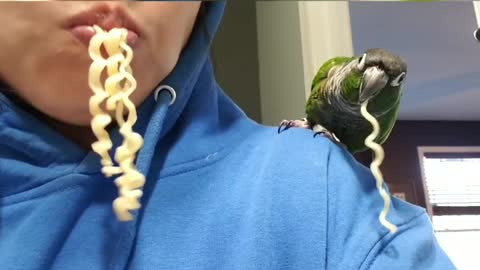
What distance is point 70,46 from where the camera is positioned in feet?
0.90

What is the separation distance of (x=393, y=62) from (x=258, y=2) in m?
0.08

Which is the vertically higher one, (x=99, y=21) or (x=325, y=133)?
(x=99, y=21)

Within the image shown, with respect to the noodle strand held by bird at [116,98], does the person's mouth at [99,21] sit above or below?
above

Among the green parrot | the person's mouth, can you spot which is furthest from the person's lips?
the green parrot

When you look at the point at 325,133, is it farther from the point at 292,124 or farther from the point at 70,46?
the point at 70,46

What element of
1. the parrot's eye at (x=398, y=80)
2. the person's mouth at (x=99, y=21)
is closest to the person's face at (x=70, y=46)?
the person's mouth at (x=99, y=21)

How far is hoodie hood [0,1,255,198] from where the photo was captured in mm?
350

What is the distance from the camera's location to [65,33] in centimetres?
27

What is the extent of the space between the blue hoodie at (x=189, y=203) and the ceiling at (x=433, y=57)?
2.1 inches

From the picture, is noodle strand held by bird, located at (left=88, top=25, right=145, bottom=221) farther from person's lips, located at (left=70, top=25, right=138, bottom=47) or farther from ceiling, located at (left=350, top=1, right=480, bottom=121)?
ceiling, located at (left=350, top=1, right=480, bottom=121)

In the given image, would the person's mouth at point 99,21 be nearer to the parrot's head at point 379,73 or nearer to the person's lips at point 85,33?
the person's lips at point 85,33

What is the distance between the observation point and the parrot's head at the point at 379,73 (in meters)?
0.29

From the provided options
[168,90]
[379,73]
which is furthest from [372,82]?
[168,90]

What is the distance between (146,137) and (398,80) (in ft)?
0.49
